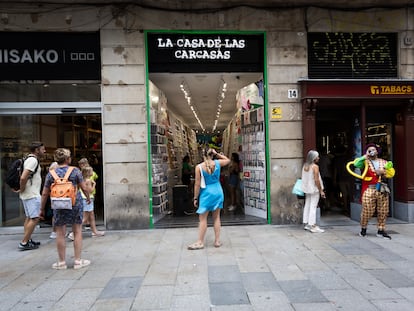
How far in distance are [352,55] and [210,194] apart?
197 inches

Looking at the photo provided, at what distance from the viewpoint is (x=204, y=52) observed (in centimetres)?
841

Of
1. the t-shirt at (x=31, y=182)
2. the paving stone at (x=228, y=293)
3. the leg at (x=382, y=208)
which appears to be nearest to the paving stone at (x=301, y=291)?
the paving stone at (x=228, y=293)

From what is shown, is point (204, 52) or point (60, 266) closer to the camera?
point (60, 266)

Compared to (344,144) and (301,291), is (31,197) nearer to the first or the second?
(301,291)

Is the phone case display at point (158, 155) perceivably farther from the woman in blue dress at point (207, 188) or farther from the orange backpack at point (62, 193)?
the orange backpack at point (62, 193)

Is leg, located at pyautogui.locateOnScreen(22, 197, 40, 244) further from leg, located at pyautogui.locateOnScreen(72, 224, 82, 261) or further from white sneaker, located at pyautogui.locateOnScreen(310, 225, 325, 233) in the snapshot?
white sneaker, located at pyautogui.locateOnScreen(310, 225, 325, 233)

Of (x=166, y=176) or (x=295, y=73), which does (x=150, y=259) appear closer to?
(x=166, y=176)

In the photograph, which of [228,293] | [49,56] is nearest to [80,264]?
[228,293]

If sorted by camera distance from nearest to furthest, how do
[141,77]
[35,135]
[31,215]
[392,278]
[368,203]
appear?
[392,278] < [31,215] < [368,203] < [141,77] < [35,135]

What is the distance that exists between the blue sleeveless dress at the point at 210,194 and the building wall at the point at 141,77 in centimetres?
220

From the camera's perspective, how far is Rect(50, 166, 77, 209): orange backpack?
526 cm

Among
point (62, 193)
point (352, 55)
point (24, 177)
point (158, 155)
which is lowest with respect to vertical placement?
point (62, 193)

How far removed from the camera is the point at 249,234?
24.6ft

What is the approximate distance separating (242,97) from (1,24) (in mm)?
6026
